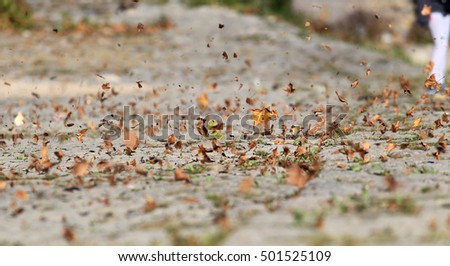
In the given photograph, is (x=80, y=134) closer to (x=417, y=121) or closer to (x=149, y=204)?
(x=149, y=204)

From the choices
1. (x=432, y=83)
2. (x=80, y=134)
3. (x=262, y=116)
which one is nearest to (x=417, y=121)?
(x=432, y=83)

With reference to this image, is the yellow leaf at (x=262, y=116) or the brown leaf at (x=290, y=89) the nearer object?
the yellow leaf at (x=262, y=116)

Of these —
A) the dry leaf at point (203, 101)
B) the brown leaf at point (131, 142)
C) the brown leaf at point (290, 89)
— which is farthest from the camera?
the dry leaf at point (203, 101)

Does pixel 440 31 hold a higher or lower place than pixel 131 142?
higher

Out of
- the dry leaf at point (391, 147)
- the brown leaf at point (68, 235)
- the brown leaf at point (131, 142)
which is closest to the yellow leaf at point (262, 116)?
the brown leaf at point (131, 142)

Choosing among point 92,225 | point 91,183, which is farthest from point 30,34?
point 92,225

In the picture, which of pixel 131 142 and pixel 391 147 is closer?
pixel 391 147

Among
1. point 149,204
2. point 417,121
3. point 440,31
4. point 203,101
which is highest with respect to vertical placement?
point 440,31

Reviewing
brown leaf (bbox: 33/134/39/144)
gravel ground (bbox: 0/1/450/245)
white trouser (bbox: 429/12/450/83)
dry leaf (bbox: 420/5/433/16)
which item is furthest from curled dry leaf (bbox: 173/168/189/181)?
white trouser (bbox: 429/12/450/83)

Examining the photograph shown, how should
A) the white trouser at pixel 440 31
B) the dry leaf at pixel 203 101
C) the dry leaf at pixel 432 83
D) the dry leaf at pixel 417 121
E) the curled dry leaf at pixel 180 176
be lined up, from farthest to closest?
the dry leaf at pixel 203 101
the white trouser at pixel 440 31
the dry leaf at pixel 432 83
the dry leaf at pixel 417 121
the curled dry leaf at pixel 180 176

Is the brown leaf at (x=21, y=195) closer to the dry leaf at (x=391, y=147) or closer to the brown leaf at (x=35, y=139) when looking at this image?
the brown leaf at (x=35, y=139)
